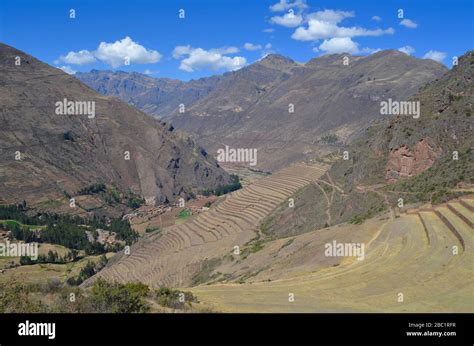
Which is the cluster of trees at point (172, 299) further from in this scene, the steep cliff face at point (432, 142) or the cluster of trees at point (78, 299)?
the steep cliff face at point (432, 142)

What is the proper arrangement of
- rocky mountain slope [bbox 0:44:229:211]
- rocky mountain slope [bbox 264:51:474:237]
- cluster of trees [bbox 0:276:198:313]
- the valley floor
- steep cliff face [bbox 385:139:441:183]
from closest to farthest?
cluster of trees [bbox 0:276:198:313], the valley floor, rocky mountain slope [bbox 264:51:474:237], steep cliff face [bbox 385:139:441:183], rocky mountain slope [bbox 0:44:229:211]

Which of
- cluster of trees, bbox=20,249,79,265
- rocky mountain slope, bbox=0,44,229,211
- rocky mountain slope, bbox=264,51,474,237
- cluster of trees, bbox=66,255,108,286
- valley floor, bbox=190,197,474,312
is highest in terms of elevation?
rocky mountain slope, bbox=0,44,229,211

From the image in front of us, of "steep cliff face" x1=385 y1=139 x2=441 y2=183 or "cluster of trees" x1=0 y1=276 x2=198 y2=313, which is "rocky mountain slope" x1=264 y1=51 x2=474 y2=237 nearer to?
"steep cliff face" x1=385 y1=139 x2=441 y2=183

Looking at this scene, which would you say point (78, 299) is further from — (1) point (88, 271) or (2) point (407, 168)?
(1) point (88, 271)

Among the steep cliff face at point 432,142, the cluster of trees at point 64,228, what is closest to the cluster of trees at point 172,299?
the steep cliff face at point 432,142

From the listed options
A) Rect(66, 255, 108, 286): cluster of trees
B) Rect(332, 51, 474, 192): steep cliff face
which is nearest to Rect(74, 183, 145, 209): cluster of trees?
Rect(66, 255, 108, 286): cluster of trees
